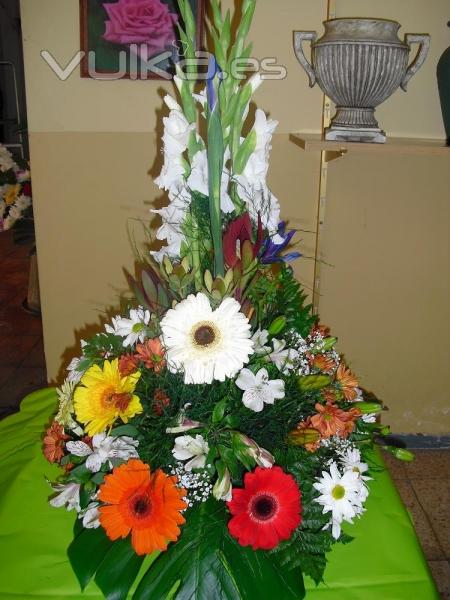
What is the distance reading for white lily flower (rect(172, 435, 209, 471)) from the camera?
0.79 meters

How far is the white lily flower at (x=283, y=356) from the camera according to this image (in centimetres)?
89

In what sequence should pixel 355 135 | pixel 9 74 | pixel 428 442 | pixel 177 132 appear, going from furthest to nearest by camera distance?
pixel 9 74, pixel 428 442, pixel 355 135, pixel 177 132

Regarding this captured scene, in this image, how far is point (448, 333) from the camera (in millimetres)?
2068

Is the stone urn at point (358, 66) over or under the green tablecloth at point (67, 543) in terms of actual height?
over

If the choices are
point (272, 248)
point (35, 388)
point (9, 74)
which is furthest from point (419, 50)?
point (9, 74)

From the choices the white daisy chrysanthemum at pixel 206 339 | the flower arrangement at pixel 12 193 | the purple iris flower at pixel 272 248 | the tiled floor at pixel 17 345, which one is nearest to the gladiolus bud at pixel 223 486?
the white daisy chrysanthemum at pixel 206 339

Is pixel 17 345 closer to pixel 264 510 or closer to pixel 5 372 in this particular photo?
pixel 5 372

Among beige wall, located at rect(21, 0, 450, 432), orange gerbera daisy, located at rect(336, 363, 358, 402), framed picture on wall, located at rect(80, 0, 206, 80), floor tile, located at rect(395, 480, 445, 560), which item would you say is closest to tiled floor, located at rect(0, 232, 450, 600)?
floor tile, located at rect(395, 480, 445, 560)

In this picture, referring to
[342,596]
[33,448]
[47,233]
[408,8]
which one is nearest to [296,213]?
[408,8]

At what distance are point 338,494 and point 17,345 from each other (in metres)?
2.64

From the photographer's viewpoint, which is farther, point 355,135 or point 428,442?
point 428,442

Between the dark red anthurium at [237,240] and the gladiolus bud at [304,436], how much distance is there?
0.82 feet

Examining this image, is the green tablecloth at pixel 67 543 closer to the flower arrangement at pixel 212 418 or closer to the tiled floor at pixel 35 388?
the flower arrangement at pixel 212 418

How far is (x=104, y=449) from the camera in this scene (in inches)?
32.4
